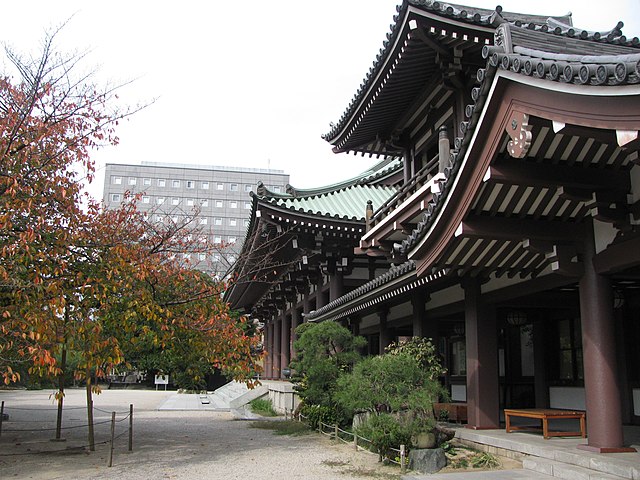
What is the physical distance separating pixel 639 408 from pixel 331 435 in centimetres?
623

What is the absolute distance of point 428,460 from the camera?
8484mm

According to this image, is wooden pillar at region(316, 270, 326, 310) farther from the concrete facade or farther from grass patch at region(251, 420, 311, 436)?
the concrete facade

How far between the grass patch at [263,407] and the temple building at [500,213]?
5459mm

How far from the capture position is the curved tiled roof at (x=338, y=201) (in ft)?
51.8

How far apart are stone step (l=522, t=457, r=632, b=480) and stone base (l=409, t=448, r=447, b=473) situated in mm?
1196

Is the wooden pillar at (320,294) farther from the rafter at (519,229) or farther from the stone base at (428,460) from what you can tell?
the rafter at (519,229)

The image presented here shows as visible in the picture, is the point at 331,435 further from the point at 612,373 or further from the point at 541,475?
the point at 612,373

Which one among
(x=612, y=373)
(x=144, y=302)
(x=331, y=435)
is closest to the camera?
(x=612, y=373)

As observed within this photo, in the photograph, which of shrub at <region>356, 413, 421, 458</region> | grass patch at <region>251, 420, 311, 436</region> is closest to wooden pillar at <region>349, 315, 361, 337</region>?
grass patch at <region>251, 420, 311, 436</region>

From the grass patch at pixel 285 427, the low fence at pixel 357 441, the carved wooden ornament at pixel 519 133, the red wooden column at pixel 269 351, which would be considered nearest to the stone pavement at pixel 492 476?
the low fence at pixel 357 441

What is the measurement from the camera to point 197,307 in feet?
38.3

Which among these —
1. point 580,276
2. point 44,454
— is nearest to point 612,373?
point 580,276

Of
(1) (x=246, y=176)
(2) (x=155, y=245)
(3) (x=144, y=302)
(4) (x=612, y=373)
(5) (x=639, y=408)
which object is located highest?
(1) (x=246, y=176)

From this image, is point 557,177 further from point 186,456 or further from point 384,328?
point 186,456
